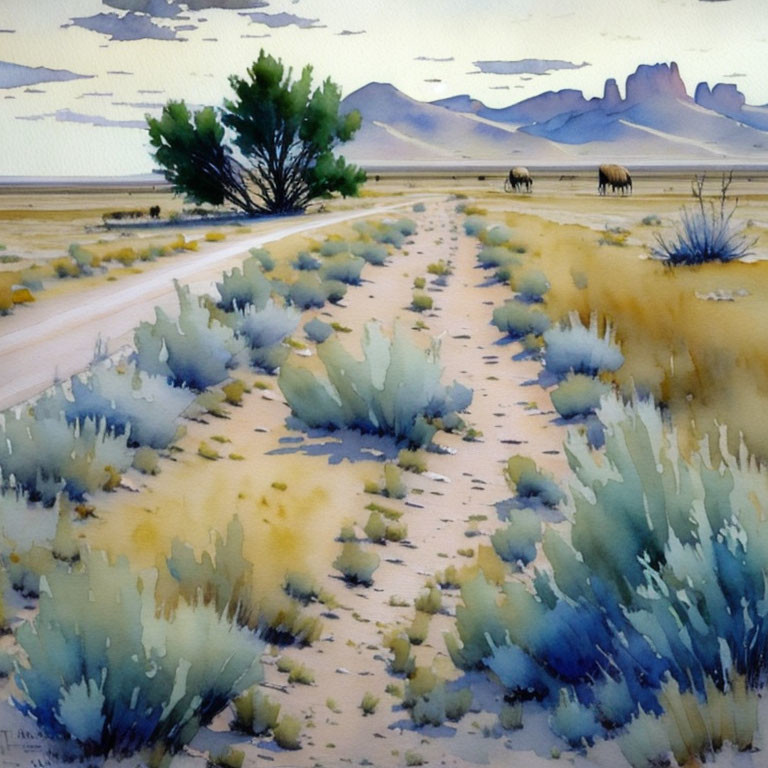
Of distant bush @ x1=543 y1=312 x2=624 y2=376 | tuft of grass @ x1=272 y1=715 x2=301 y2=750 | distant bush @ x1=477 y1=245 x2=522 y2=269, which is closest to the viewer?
tuft of grass @ x1=272 y1=715 x2=301 y2=750

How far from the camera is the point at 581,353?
402 inches

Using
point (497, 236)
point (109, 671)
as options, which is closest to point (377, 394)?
point (109, 671)

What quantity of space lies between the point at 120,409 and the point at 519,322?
6.56 meters

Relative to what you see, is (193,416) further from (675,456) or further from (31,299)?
(31,299)

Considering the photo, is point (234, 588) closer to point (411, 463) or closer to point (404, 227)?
point (411, 463)

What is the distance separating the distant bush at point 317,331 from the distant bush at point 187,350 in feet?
7.03

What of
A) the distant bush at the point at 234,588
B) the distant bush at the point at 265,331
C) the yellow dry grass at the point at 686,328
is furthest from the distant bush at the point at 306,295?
the distant bush at the point at 234,588

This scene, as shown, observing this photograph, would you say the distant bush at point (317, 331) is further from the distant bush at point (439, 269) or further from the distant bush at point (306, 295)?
the distant bush at point (439, 269)

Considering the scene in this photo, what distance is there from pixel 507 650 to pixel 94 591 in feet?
6.06

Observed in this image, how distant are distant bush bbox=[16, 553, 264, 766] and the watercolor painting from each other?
0.5 inches

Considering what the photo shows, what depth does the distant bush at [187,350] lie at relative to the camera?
884cm

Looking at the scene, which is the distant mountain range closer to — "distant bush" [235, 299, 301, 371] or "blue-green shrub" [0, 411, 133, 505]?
"distant bush" [235, 299, 301, 371]

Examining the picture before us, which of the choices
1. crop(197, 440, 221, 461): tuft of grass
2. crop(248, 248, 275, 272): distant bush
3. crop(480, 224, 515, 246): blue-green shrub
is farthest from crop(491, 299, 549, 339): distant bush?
crop(480, 224, 515, 246): blue-green shrub

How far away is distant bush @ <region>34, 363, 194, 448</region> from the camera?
7.22 meters
